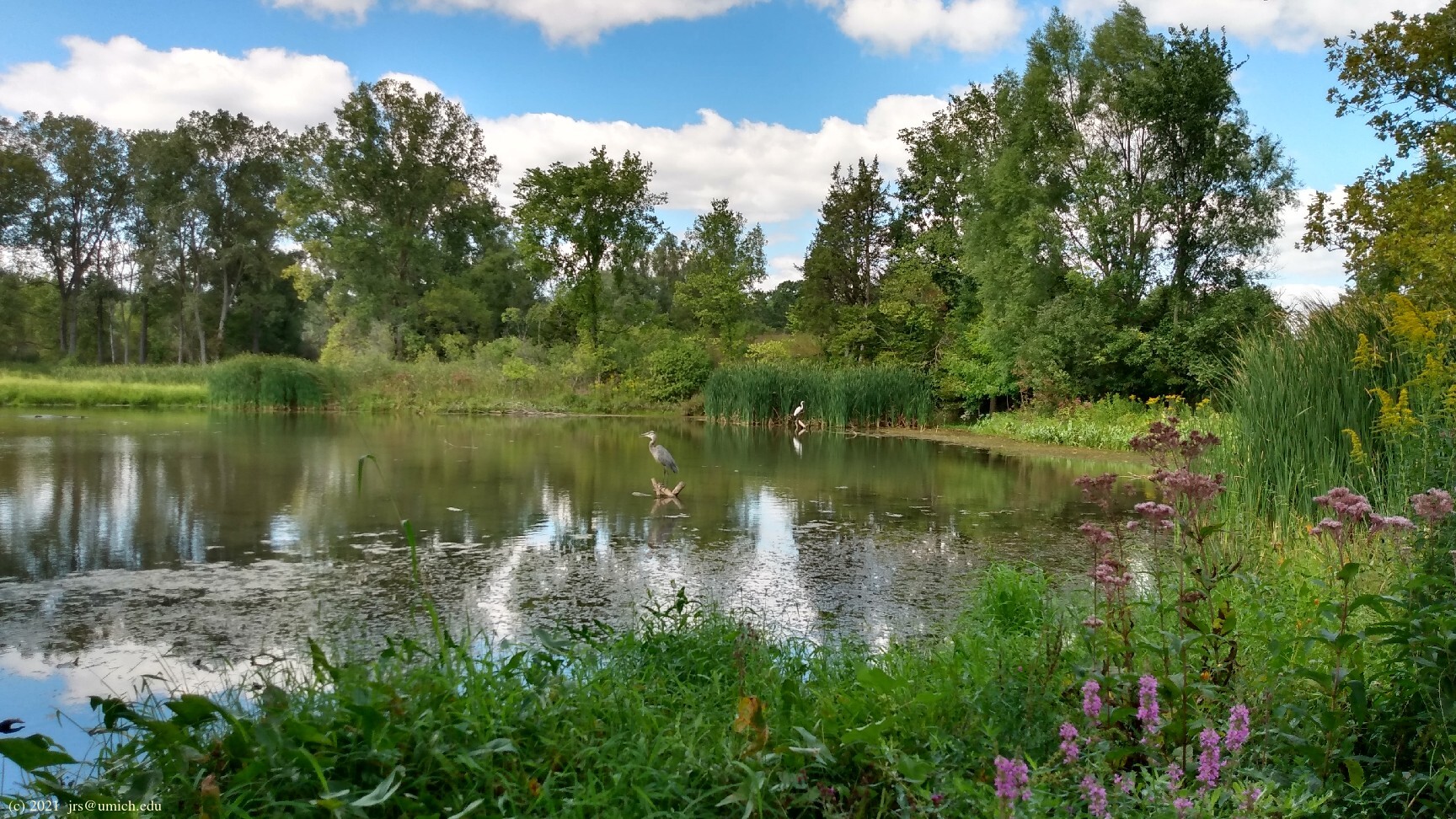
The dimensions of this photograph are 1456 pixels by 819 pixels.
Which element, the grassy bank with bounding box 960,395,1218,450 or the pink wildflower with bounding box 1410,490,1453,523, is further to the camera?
the grassy bank with bounding box 960,395,1218,450

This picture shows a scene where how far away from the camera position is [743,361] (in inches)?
1181

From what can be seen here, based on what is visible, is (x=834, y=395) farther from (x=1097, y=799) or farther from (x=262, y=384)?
(x=1097, y=799)

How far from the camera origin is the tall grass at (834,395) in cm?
2348

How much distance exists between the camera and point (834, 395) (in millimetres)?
23453

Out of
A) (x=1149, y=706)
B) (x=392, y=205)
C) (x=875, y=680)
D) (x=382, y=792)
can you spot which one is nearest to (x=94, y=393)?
(x=392, y=205)

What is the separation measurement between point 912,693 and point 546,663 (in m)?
1.26

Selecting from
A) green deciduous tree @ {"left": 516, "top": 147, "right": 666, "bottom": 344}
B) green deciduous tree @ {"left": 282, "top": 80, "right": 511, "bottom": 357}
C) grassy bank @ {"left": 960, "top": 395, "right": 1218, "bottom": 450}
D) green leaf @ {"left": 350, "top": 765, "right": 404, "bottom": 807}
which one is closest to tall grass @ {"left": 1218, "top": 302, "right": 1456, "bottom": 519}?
green leaf @ {"left": 350, "top": 765, "right": 404, "bottom": 807}

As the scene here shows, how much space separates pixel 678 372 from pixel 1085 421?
14138 mm

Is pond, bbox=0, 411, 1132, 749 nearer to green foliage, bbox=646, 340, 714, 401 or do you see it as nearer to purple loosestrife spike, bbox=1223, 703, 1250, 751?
purple loosestrife spike, bbox=1223, 703, 1250, 751

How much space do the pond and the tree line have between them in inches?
161

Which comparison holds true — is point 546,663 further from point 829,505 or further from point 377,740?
point 829,505

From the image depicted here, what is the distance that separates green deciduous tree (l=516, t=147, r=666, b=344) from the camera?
3088cm

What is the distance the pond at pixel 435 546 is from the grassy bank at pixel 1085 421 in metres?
3.16

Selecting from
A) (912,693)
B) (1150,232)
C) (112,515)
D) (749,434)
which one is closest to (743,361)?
(749,434)
